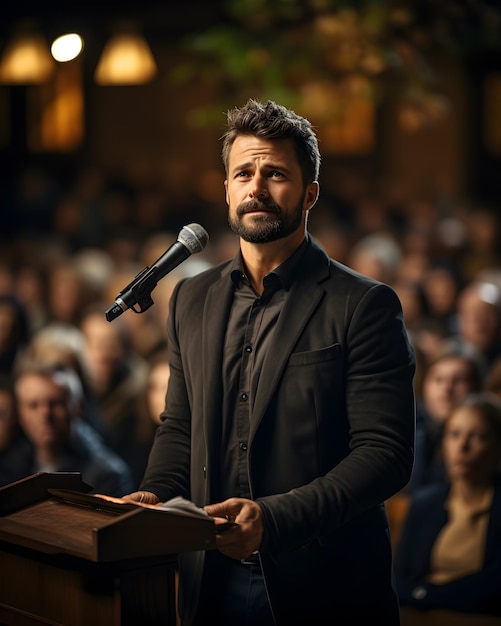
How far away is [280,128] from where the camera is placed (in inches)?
101

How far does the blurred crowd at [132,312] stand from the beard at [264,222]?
251 cm

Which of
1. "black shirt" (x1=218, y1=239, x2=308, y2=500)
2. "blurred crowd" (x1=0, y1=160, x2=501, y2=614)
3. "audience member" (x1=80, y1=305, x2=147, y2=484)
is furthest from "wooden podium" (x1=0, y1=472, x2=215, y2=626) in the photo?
"audience member" (x1=80, y1=305, x2=147, y2=484)

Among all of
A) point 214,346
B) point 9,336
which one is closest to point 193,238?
point 214,346

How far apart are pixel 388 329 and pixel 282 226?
0.31 meters

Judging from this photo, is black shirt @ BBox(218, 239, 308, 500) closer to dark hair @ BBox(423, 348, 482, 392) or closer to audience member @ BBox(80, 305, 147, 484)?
dark hair @ BBox(423, 348, 482, 392)

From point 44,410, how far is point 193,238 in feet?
8.38

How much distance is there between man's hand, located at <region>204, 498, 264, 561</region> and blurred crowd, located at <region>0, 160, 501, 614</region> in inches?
99.7

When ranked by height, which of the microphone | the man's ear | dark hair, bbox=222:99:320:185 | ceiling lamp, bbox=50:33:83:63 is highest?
ceiling lamp, bbox=50:33:83:63

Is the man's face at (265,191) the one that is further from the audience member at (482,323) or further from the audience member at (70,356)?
the audience member at (482,323)

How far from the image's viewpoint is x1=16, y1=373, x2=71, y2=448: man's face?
5035 millimetres

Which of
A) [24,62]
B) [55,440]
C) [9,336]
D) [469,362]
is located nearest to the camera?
[55,440]

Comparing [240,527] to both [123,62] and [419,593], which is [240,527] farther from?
[123,62]

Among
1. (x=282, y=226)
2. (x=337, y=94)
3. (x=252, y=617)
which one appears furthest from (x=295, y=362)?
(x=337, y=94)

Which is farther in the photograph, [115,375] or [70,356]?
[115,375]
